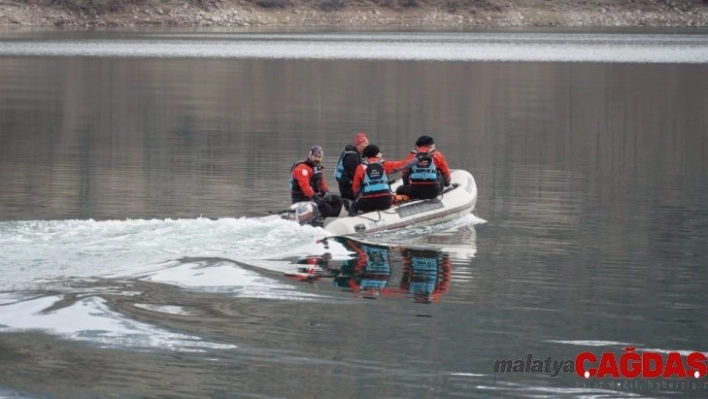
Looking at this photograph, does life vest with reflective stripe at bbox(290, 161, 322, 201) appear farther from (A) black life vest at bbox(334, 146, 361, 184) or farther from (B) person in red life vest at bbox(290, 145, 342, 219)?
(A) black life vest at bbox(334, 146, 361, 184)

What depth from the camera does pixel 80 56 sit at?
8012cm

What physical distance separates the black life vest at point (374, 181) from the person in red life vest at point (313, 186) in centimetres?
53

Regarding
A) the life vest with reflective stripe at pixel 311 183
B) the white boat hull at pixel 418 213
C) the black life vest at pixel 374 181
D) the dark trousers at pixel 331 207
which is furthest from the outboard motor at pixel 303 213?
the black life vest at pixel 374 181

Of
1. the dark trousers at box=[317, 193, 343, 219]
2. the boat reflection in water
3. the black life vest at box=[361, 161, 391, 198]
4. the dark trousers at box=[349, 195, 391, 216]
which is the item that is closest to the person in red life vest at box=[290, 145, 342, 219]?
the dark trousers at box=[317, 193, 343, 219]

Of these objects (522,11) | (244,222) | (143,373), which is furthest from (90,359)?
(522,11)

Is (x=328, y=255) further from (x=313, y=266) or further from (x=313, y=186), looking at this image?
(x=313, y=186)

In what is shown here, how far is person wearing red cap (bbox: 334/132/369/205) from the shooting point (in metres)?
23.6

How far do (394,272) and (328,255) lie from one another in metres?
1.41

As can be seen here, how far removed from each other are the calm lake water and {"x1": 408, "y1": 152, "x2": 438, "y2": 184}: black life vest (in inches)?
39.0

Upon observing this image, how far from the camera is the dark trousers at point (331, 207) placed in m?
22.7

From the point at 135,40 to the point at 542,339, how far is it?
9180 centimetres

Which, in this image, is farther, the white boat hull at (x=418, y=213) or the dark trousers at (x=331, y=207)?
the dark trousers at (x=331, y=207)

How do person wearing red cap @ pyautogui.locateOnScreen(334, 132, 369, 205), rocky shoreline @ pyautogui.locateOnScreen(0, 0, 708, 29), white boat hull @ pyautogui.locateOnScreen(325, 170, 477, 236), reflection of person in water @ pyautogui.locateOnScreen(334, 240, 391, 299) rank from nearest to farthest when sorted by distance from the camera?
reflection of person in water @ pyautogui.locateOnScreen(334, 240, 391, 299) → white boat hull @ pyautogui.locateOnScreen(325, 170, 477, 236) → person wearing red cap @ pyautogui.locateOnScreen(334, 132, 369, 205) → rocky shoreline @ pyautogui.locateOnScreen(0, 0, 708, 29)

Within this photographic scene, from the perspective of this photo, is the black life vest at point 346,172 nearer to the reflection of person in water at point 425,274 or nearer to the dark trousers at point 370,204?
the dark trousers at point 370,204
